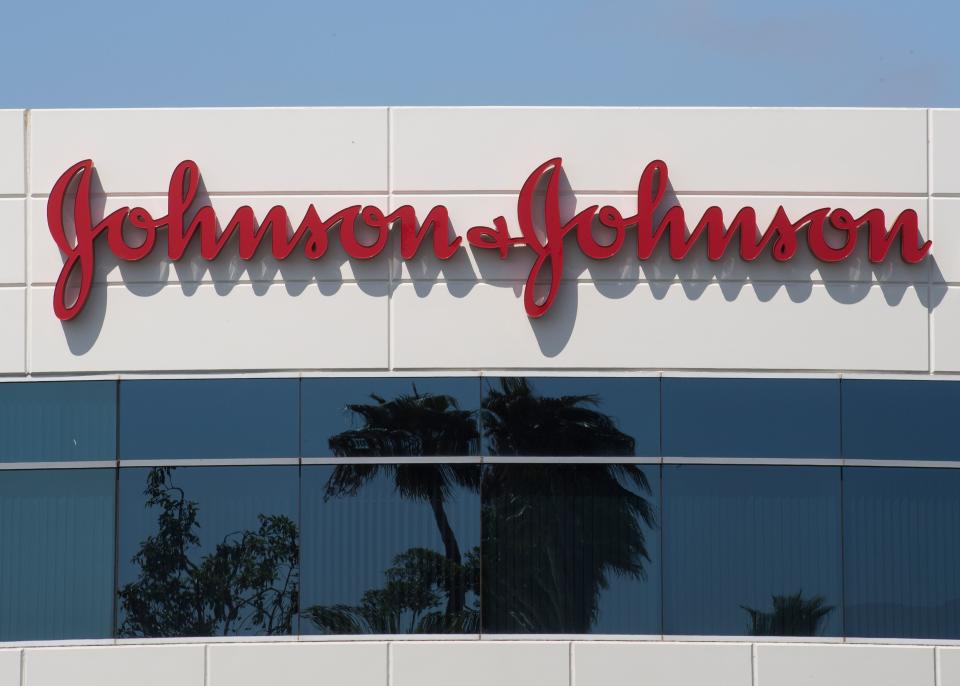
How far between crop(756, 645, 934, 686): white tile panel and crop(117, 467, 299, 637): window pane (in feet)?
18.3

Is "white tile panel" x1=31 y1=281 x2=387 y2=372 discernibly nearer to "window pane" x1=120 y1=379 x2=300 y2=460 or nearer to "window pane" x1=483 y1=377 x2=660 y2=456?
"window pane" x1=120 y1=379 x2=300 y2=460

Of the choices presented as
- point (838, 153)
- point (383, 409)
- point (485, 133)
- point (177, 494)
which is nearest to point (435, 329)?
point (383, 409)

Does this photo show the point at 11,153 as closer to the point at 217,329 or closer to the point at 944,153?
the point at 217,329

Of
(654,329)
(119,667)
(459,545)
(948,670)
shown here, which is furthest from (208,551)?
(948,670)

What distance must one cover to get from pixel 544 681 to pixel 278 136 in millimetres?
7124

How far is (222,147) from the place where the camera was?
719 inches

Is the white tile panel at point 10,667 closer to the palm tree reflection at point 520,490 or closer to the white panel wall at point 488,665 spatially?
the white panel wall at point 488,665

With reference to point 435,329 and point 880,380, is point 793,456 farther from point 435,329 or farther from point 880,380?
point 435,329

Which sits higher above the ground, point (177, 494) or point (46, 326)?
point (46, 326)

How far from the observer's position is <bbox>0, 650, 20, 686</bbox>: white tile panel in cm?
1758

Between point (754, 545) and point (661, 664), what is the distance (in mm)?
1801

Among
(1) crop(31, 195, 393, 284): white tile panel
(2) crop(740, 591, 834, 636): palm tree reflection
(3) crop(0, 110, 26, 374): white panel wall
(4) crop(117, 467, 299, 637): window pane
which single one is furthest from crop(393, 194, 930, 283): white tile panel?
(3) crop(0, 110, 26, 374): white panel wall

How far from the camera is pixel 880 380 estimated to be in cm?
1808

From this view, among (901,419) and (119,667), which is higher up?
(901,419)
